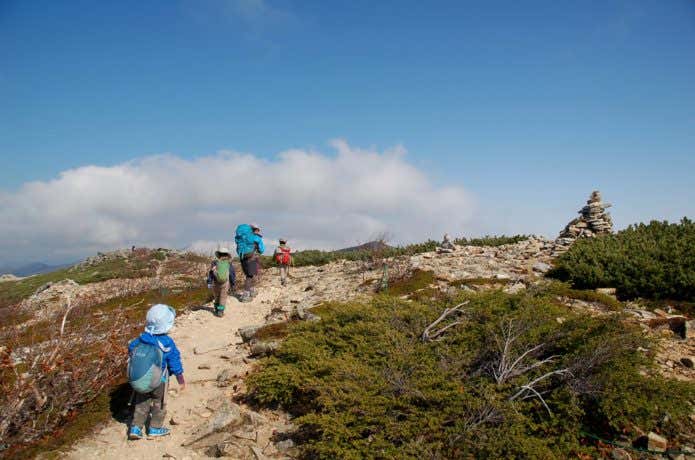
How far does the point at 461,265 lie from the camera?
1565 centimetres

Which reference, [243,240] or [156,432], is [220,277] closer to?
[243,240]

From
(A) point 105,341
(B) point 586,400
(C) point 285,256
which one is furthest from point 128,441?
(C) point 285,256

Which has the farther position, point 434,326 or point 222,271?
point 222,271

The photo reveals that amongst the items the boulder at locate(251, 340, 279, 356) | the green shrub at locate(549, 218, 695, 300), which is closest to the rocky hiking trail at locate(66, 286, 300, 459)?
the boulder at locate(251, 340, 279, 356)

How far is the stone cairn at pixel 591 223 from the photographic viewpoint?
59.4 ft

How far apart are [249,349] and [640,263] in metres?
10.5

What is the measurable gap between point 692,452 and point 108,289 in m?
25.3

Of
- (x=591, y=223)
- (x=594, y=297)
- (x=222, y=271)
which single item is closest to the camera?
(x=594, y=297)

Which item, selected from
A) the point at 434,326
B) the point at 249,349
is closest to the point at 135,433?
the point at 249,349

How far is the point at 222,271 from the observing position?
11.9 meters

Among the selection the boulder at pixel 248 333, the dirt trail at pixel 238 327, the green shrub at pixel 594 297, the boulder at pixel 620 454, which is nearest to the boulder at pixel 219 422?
the dirt trail at pixel 238 327

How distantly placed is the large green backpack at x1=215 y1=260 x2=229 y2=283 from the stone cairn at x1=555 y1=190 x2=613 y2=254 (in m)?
13.9

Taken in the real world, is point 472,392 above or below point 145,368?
below

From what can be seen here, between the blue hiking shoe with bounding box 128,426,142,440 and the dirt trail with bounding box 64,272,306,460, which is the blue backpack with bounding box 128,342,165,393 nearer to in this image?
the blue hiking shoe with bounding box 128,426,142,440
